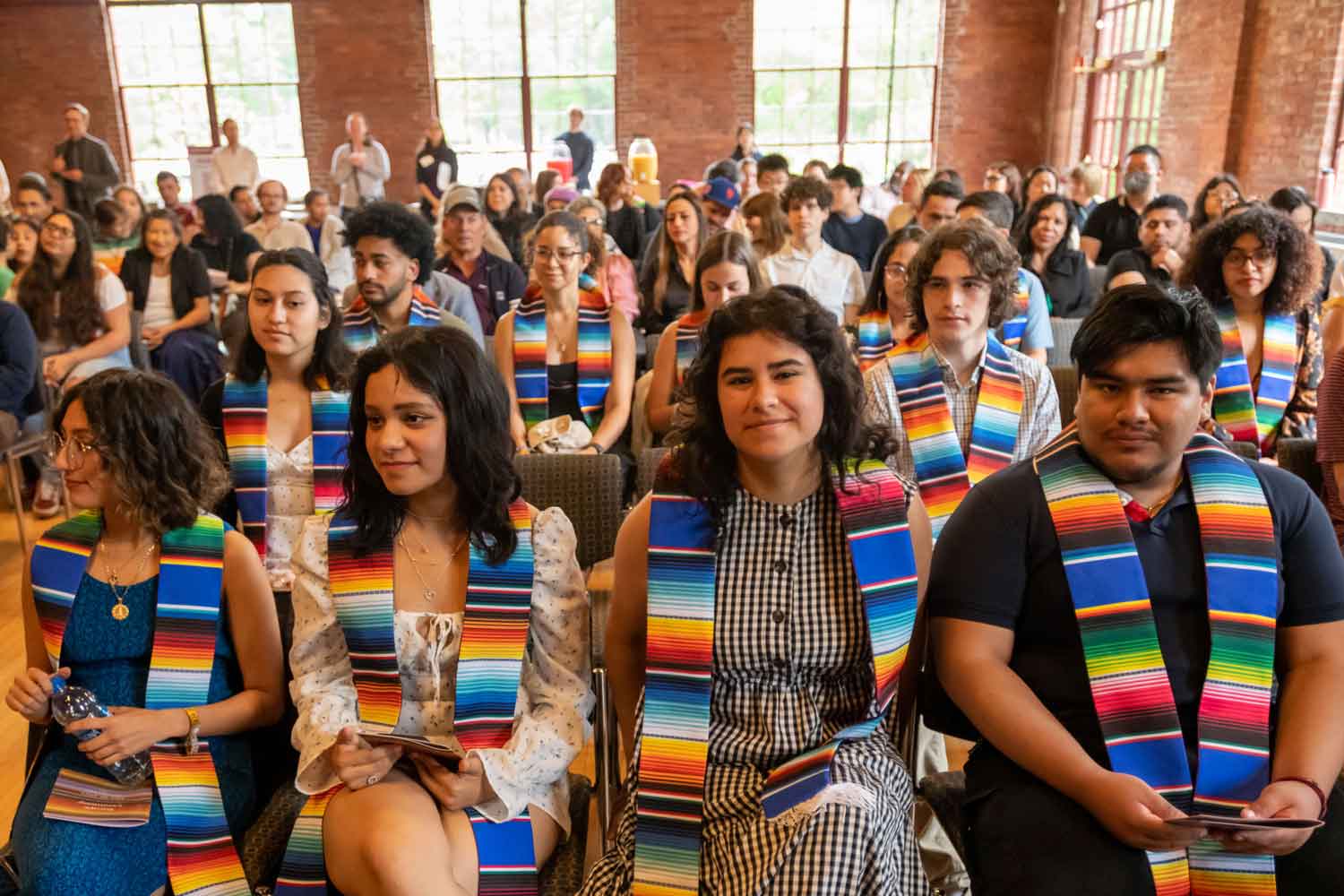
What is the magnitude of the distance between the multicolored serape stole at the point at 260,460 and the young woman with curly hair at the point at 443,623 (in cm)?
68

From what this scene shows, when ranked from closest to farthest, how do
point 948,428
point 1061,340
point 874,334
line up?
point 948,428, point 874,334, point 1061,340

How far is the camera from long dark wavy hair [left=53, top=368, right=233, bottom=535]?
5.89ft

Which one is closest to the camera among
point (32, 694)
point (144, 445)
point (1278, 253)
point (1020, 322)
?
point (32, 694)

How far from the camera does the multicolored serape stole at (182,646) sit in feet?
5.53

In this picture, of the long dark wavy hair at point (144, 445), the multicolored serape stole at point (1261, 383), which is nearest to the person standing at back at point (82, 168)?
the long dark wavy hair at point (144, 445)

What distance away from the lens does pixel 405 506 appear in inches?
72.4

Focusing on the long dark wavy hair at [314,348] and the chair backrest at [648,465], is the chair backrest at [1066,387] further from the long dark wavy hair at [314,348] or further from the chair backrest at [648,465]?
the long dark wavy hair at [314,348]

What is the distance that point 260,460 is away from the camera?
249 centimetres

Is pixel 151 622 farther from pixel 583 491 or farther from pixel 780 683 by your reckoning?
pixel 780 683

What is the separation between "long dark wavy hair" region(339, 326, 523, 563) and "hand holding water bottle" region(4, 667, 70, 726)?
0.54 m

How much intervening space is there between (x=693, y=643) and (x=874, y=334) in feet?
7.68

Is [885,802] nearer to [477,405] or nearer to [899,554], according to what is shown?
[899,554]

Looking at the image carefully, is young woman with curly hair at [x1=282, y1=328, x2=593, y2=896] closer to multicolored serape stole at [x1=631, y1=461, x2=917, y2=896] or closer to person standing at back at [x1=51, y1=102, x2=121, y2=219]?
multicolored serape stole at [x1=631, y1=461, x2=917, y2=896]

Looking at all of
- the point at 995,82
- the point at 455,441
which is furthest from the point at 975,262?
the point at 995,82
